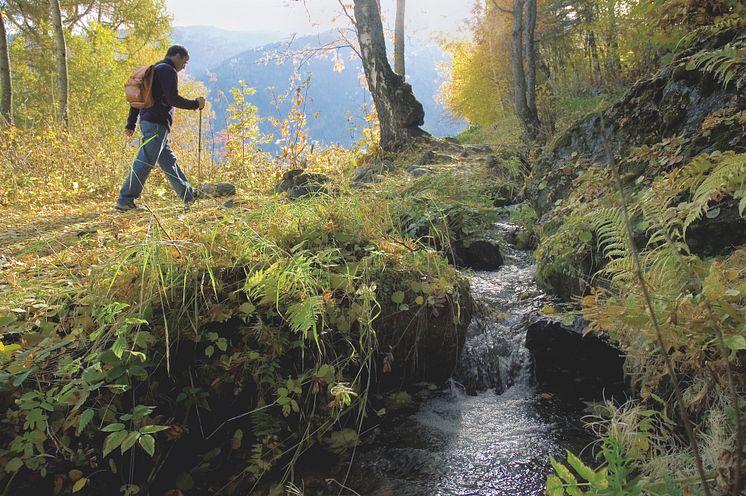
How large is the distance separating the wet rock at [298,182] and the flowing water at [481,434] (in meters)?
2.61

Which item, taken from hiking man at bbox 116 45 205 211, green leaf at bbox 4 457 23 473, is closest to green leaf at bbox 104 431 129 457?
green leaf at bbox 4 457 23 473

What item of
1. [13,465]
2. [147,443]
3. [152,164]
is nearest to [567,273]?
[147,443]

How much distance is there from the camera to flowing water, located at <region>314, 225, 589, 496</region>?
2059 mm

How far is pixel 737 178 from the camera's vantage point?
74.1 inches

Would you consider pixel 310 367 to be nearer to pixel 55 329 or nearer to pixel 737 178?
pixel 55 329

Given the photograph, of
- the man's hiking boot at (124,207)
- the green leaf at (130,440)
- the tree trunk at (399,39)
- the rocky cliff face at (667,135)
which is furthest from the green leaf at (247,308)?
the tree trunk at (399,39)

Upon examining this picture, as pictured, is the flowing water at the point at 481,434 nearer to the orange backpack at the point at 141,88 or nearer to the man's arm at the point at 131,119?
the orange backpack at the point at 141,88

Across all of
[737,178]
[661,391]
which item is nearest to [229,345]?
[661,391]

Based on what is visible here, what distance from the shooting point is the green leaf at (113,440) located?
Result: 65.3 inches

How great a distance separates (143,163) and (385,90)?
18.3ft

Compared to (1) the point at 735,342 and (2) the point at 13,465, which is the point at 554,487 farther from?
(2) the point at 13,465

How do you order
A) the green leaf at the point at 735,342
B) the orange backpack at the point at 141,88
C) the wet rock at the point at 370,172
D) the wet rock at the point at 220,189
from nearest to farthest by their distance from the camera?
the green leaf at the point at 735,342
the orange backpack at the point at 141,88
the wet rock at the point at 220,189
the wet rock at the point at 370,172

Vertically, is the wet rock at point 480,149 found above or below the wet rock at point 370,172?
above

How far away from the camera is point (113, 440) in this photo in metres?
1.68
